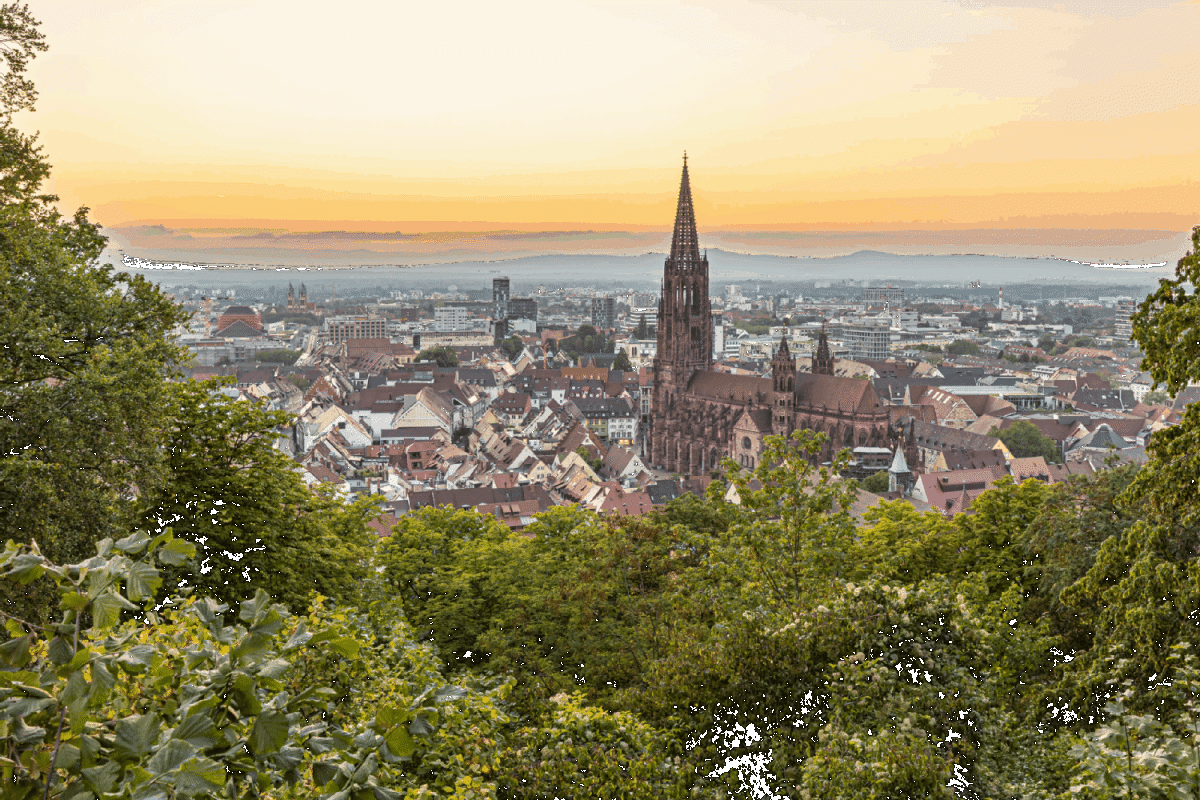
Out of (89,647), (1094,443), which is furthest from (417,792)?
(1094,443)

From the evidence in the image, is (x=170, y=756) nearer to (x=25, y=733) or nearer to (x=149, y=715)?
(x=149, y=715)

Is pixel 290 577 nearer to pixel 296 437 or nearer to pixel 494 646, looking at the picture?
pixel 494 646

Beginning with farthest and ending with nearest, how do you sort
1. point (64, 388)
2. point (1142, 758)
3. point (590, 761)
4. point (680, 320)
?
point (680, 320), point (64, 388), point (590, 761), point (1142, 758)

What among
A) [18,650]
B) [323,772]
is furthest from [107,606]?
[323,772]

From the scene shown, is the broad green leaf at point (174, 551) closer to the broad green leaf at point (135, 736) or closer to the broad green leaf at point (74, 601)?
the broad green leaf at point (74, 601)

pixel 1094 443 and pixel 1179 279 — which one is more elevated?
pixel 1179 279
